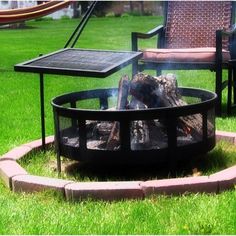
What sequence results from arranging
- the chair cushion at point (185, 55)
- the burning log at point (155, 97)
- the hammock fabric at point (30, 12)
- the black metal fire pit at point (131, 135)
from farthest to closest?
the hammock fabric at point (30, 12) → the chair cushion at point (185, 55) → the burning log at point (155, 97) → the black metal fire pit at point (131, 135)

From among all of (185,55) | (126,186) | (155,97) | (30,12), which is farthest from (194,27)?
(126,186)

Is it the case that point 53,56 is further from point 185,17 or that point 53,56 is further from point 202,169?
point 185,17

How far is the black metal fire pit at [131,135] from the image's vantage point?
3.52 meters

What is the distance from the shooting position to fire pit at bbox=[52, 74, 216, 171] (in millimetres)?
3520

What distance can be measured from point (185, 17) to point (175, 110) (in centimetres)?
356

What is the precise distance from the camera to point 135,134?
373 centimetres

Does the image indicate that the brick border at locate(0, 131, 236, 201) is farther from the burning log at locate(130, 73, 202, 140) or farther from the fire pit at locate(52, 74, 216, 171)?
the burning log at locate(130, 73, 202, 140)

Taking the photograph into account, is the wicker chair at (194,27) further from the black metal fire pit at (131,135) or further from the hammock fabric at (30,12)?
the hammock fabric at (30,12)

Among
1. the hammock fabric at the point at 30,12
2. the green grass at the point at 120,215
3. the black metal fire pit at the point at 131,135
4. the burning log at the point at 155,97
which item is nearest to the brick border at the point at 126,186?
the green grass at the point at 120,215

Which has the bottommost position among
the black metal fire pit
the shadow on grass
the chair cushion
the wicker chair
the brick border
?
the shadow on grass

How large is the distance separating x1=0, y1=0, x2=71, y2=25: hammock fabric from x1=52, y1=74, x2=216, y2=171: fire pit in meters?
4.96

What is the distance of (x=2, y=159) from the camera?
3.95 m

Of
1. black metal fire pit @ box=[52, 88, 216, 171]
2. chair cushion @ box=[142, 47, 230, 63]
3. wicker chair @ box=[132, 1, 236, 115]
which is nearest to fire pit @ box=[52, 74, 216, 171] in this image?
black metal fire pit @ box=[52, 88, 216, 171]

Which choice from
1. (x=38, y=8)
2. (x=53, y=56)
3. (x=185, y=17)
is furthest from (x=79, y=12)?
(x=53, y=56)
